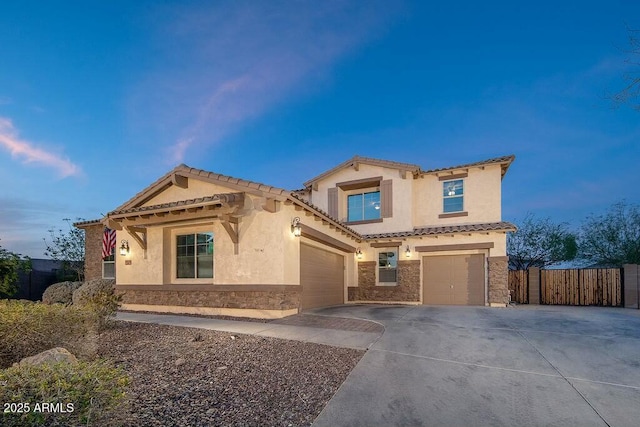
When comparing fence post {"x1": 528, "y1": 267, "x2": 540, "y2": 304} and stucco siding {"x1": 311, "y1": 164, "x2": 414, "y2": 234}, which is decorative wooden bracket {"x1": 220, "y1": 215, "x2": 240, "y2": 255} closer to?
stucco siding {"x1": 311, "y1": 164, "x2": 414, "y2": 234}

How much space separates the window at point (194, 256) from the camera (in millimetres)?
Answer: 10484

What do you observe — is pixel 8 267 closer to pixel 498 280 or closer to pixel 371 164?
pixel 371 164

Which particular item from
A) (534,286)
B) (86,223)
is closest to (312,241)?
(534,286)

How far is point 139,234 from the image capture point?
37.0 feet

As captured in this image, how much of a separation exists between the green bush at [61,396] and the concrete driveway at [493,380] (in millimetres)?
1821

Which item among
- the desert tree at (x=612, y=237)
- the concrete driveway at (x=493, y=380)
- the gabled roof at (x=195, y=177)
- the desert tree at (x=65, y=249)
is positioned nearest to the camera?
the concrete driveway at (x=493, y=380)

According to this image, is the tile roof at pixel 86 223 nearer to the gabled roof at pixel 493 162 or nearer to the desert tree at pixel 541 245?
the gabled roof at pixel 493 162

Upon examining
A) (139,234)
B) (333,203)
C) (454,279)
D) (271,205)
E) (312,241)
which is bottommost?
(454,279)

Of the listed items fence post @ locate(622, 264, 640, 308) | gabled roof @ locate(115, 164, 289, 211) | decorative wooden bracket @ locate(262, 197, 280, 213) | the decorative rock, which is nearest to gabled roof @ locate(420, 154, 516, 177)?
fence post @ locate(622, 264, 640, 308)

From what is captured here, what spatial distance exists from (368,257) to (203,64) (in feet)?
35.5

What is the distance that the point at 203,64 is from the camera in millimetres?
11062

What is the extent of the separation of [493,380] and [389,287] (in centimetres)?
1058

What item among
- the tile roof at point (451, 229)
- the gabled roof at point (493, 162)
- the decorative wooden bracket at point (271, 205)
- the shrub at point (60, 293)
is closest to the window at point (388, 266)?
the tile roof at point (451, 229)

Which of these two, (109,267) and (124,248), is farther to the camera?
(109,267)
